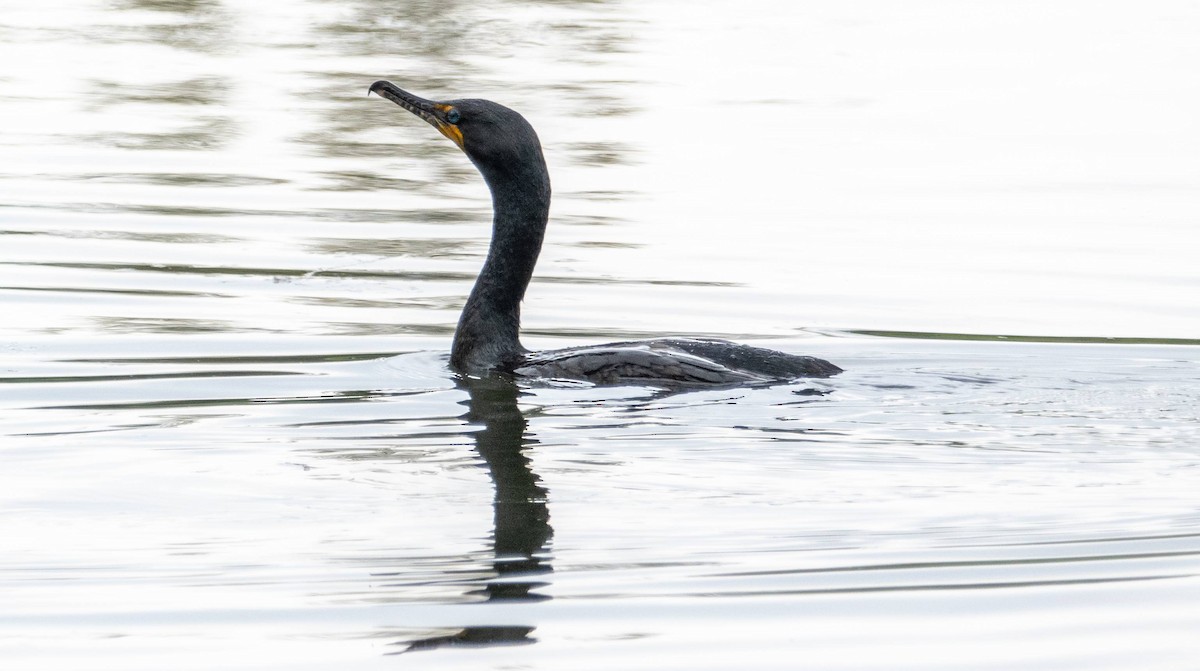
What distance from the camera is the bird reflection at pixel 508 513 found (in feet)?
13.7

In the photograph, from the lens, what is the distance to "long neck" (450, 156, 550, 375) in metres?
7.30

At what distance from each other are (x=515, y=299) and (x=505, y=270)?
0.43 feet

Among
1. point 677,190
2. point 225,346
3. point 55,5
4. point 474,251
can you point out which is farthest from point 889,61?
point 225,346

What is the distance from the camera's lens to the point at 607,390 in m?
6.75

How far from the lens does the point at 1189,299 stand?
895 cm

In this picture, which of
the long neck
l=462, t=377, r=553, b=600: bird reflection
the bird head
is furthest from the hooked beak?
l=462, t=377, r=553, b=600: bird reflection

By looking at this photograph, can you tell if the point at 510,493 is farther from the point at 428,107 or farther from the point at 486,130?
the point at 428,107

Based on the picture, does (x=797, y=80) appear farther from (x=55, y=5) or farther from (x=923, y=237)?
(x=55, y=5)

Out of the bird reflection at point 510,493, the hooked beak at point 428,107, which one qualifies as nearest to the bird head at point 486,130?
the hooked beak at point 428,107

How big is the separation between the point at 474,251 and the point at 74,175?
10.2 ft

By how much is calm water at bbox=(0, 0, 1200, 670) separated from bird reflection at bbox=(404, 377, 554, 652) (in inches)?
0.8

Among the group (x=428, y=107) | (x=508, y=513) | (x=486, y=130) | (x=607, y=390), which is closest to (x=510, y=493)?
(x=508, y=513)

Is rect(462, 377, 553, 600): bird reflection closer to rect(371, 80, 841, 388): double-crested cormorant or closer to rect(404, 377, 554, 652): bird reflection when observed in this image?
rect(404, 377, 554, 652): bird reflection

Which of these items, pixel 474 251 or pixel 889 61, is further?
pixel 889 61
